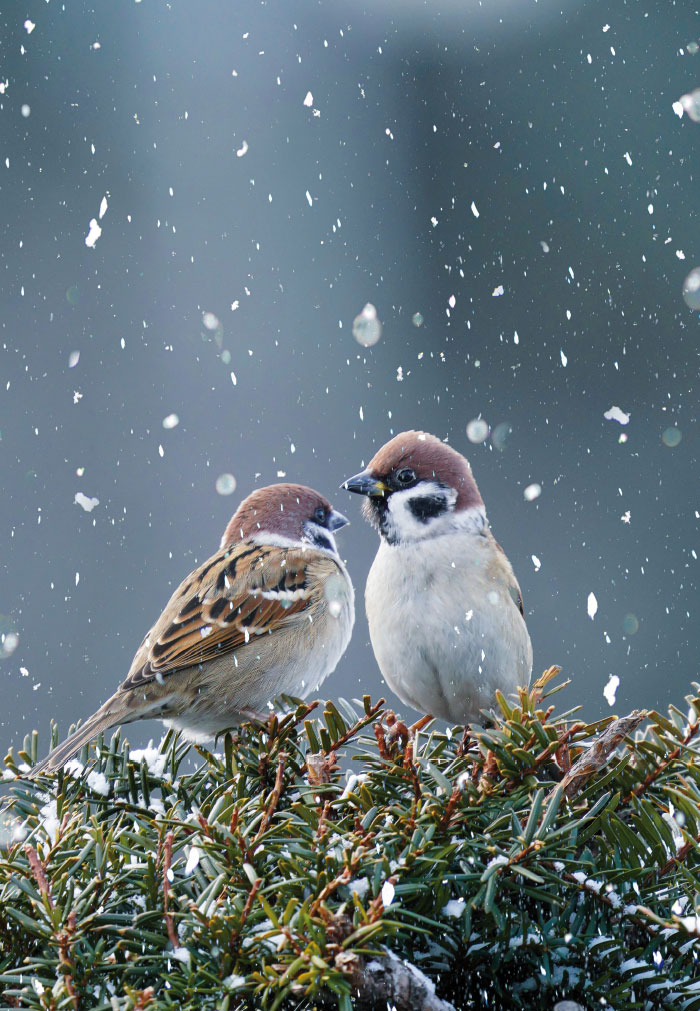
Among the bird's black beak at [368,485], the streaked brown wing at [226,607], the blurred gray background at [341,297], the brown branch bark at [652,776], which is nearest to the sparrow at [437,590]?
the bird's black beak at [368,485]

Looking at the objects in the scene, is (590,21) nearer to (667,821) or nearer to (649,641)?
(649,641)

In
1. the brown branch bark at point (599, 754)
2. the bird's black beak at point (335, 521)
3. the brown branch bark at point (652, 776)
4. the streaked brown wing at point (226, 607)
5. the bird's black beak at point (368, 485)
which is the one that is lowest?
the brown branch bark at point (652, 776)

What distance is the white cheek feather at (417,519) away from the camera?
1.06 metres

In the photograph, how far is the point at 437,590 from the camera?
3.30 feet

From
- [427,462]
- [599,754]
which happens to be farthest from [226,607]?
[599,754]

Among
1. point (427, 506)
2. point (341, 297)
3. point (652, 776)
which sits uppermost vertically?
point (341, 297)

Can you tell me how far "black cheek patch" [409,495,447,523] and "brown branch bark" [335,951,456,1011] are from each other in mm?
701

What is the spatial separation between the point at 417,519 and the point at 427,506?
2cm

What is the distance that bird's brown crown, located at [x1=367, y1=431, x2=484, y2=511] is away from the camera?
105 centimetres

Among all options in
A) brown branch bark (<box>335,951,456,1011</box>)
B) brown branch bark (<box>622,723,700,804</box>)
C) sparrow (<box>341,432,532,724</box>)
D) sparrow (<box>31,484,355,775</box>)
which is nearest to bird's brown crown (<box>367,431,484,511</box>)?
sparrow (<box>341,432,532,724</box>)

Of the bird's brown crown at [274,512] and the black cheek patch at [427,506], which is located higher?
the bird's brown crown at [274,512]

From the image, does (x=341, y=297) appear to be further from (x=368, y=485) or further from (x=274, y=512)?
(x=368, y=485)

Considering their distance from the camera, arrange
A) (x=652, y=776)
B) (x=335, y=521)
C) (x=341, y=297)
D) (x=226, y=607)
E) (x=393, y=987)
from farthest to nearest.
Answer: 1. (x=341, y=297)
2. (x=335, y=521)
3. (x=226, y=607)
4. (x=652, y=776)
5. (x=393, y=987)

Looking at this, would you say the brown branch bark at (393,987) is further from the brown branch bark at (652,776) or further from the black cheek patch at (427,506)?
the black cheek patch at (427,506)
